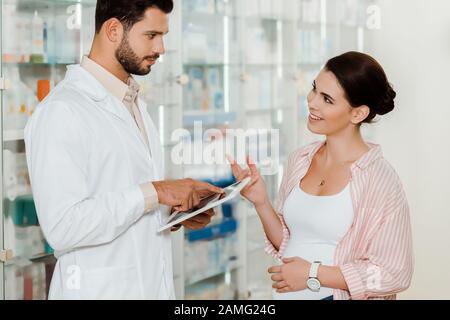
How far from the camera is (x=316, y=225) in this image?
179 cm

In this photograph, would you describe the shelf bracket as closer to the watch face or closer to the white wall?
the watch face

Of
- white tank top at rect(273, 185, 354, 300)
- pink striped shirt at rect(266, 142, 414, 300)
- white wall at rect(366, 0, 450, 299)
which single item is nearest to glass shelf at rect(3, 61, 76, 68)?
white tank top at rect(273, 185, 354, 300)

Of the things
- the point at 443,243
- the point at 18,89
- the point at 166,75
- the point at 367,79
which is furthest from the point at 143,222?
the point at 443,243

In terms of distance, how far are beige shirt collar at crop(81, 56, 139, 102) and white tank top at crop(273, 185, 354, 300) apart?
582 mm

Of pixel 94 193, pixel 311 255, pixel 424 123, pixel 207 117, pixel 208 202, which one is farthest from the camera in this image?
pixel 424 123

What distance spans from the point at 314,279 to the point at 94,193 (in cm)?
64

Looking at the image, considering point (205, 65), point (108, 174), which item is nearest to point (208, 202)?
point (108, 174)

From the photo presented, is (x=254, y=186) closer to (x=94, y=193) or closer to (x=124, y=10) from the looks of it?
(x=94, y=193)

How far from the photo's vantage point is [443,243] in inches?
161

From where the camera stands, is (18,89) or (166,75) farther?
(166,75)

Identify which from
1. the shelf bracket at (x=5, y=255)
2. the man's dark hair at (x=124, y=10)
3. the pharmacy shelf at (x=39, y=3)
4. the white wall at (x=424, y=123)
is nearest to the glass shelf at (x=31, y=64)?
the pharmacy shelf at (x=39, y=3)

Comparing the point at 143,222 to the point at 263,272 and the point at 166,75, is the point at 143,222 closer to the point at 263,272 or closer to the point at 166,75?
the point at 166,75

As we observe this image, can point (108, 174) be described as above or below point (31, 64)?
below

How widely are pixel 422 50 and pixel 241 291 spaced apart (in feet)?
6.63
